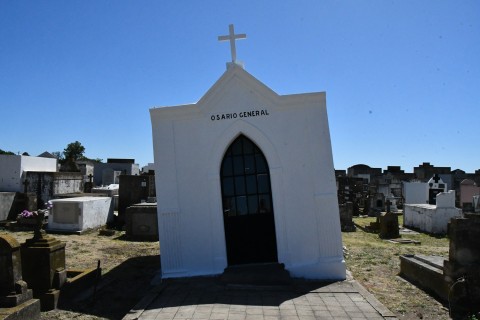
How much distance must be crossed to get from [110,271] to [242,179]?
3.95 metres

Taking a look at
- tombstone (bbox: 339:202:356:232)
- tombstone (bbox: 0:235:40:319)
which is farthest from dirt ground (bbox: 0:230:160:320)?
tombstone (bbox: 339:202:356:232)

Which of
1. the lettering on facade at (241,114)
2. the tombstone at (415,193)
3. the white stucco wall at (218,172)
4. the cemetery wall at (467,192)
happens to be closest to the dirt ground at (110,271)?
the white stucco wall at (218,172)

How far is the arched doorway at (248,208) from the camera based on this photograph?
318 inches

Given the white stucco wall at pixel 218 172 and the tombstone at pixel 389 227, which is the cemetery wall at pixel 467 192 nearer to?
the tombstone at pixel 389 227

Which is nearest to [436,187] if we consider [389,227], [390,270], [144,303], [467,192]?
[467,192]

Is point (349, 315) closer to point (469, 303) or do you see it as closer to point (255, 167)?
point (469, 303)

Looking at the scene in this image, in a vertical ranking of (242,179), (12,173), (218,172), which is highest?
(12,173)

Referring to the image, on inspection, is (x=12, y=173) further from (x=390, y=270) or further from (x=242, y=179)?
(x=390, y=270)

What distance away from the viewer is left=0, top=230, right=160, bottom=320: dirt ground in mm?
6684

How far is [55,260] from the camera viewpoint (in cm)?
731

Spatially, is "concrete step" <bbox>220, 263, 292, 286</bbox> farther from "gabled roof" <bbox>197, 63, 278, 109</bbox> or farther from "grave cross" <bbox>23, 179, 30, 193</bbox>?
"grave cross" <bbox>23, 179, 30, 193</bbox>

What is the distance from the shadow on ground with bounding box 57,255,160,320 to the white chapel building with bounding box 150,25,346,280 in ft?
2.59

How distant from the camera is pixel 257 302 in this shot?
622 cm

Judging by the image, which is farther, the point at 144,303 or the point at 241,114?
the point at 241,114
